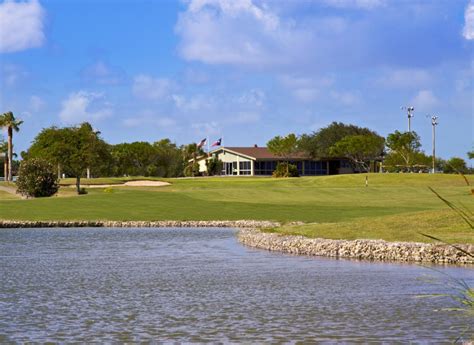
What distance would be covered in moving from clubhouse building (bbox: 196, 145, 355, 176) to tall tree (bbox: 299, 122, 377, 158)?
5.54ft

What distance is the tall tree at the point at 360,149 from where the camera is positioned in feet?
516

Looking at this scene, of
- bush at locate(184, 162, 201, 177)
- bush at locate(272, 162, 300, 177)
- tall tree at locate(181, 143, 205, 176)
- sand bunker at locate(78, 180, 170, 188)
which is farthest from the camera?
tall tree at locate(181, 143, 205, 176)

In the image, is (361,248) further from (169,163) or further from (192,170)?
(169,163)

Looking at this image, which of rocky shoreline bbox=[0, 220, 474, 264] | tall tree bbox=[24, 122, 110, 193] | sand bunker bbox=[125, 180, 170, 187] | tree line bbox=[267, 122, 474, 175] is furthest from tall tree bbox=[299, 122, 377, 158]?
rocky shoreline bbox=[0, 220, 474, 264]

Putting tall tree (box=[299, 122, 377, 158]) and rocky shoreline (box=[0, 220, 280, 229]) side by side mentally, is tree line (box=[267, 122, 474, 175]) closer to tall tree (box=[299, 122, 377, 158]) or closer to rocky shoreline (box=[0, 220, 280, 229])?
tall tree (box=[299, 122, 377, 158])

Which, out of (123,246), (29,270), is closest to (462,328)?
(29,270)

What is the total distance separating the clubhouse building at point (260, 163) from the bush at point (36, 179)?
66.0 meters

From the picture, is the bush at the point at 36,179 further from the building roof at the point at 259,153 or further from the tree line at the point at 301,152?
the building roof at the point at 259,153

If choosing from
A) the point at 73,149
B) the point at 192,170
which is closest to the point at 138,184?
the point at 73,149

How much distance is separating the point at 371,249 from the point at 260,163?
122663 mm

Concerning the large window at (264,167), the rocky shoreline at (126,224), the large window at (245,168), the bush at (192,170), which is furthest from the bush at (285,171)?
the rocky shoreline at (126,224)

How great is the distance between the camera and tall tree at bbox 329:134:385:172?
15725cm

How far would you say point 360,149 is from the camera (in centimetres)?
15812

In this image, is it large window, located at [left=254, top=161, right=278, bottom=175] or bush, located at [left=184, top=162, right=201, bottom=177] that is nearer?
large window, located at [left=254, top=161, right=278, bottom=175]
